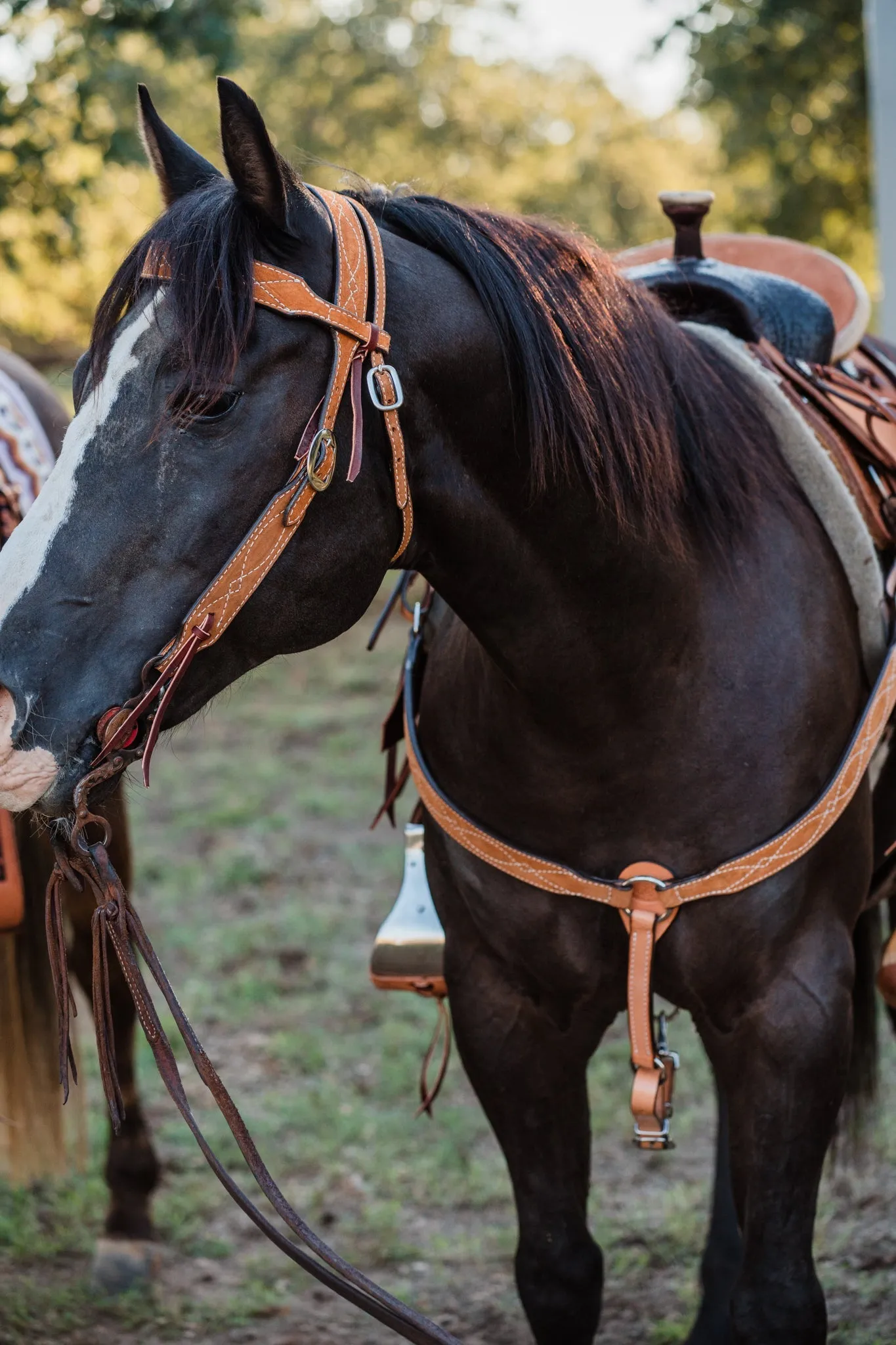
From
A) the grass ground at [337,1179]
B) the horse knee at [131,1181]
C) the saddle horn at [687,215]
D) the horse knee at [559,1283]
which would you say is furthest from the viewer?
the horse knee at [131,1181]

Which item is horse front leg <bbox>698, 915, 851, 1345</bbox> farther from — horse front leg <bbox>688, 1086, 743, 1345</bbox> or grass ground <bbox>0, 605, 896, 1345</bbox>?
grass ground <bbox>0, 605, 896, 1345</bbox>

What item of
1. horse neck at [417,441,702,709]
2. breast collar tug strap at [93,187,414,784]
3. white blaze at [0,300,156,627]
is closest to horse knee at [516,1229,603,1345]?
horse neck at [417,441,702,709]

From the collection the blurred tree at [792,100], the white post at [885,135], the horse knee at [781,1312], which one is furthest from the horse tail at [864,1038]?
the blurred tree at [792,100]

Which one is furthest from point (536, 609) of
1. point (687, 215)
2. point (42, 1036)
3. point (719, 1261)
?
point (42, 1036)

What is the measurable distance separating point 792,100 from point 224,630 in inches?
300

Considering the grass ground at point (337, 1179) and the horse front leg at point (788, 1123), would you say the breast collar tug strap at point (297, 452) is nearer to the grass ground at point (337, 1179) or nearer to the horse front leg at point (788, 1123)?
the grass ground at point (337, 1179)

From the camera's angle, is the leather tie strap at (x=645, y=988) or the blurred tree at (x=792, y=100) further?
the blurred tree at (x=792, y=100)

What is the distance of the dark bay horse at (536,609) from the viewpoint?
59.3 inches

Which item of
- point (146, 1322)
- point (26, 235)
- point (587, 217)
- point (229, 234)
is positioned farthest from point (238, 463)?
point (587, 217)

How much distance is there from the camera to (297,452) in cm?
154

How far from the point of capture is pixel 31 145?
4480 mm

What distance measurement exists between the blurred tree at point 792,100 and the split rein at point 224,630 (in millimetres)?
5660

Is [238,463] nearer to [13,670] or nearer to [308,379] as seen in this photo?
[308,379]

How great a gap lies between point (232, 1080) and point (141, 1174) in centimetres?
97
